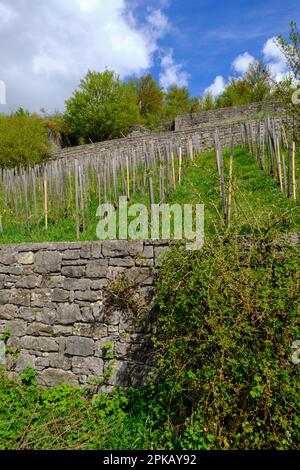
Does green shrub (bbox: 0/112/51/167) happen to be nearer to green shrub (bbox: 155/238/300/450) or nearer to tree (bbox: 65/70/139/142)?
tree (bbox: 65/70/139/142)

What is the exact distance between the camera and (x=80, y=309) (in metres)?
3.84

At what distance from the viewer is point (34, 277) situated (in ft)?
13.7

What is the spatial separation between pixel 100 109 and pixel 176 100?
10.6 meters

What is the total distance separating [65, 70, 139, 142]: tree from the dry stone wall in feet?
54.8

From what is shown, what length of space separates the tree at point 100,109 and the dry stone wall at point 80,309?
16714mm

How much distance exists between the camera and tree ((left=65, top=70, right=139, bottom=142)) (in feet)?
63.7

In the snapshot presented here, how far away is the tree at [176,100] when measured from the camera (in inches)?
985

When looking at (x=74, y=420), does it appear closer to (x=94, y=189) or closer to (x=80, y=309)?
(x=80, y=309)

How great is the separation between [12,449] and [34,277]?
1.91 metres

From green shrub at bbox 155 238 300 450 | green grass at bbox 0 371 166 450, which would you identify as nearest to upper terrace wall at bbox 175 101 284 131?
green shrub at bbox 155 238 300 450

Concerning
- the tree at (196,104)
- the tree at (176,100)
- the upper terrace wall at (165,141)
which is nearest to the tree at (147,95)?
the tree at (176,100)

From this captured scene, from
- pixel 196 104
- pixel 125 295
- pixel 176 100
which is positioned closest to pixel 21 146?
pixel 125 295

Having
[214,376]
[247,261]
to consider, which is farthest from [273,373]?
[247,261]
